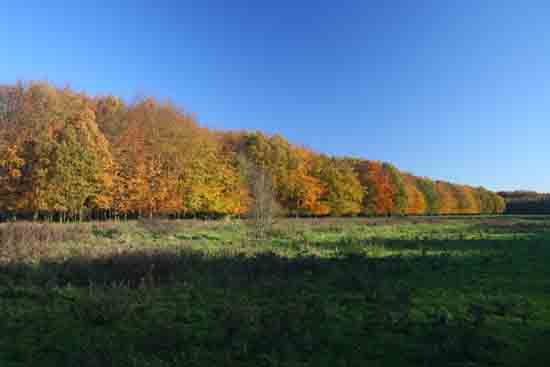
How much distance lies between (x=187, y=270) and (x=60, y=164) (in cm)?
2716

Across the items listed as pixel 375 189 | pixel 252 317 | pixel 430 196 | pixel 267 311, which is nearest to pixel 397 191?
pixel 375 189

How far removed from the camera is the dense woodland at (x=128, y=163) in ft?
102

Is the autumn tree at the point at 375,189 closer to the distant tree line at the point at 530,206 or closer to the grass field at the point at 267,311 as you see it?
the grass field at the point at 267,311

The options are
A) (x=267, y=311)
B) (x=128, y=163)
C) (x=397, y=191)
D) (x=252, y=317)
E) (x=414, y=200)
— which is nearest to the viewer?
(x=252, y=317)

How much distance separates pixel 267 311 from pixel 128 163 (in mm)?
34286

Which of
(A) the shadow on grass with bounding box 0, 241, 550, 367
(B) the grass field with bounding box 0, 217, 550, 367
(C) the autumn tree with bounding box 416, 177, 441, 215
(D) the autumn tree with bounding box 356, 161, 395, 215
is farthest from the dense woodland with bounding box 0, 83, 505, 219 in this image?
(C) the autumn tree with bounding box 416, 177, 441, 215

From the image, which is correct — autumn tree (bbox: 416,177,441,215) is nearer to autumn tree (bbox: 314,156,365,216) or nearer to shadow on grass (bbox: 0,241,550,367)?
autumn tree (bbox: 314,156,365,216)

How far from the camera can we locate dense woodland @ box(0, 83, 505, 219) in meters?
31.2

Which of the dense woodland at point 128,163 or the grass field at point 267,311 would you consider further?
the dense woodland at point 128,163

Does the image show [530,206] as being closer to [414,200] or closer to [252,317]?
[414,200]

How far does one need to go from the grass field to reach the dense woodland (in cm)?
1674

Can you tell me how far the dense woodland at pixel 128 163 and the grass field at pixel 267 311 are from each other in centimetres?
1674

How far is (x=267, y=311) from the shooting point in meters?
6.80

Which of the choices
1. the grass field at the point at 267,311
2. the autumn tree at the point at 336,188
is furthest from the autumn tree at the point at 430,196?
the grass field at the point at 267,311
